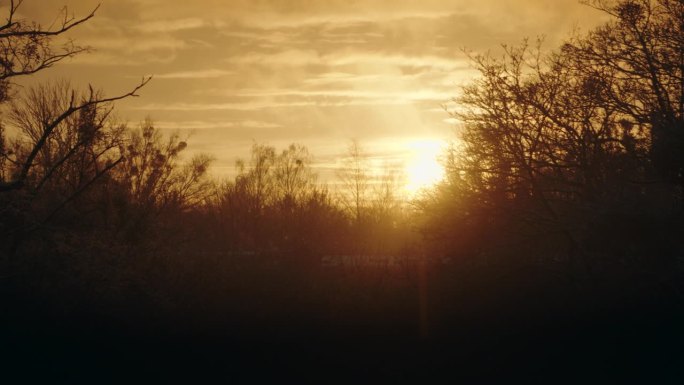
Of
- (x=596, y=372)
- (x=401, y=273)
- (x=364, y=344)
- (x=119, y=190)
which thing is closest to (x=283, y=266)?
(x=401, y=273)

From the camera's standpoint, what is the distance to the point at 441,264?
29.4 m

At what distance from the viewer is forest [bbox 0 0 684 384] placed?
1973cm

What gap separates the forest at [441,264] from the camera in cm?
1973

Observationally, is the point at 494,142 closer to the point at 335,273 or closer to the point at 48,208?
the point at 335,273

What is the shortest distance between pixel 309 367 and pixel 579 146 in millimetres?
13094

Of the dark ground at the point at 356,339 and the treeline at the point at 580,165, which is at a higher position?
the treeline at the point at 580,165

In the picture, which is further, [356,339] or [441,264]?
[441,264]

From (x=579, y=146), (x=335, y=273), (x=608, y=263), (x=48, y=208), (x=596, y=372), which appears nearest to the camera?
(x=596, y=372)

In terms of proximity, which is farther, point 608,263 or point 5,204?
point 608,263

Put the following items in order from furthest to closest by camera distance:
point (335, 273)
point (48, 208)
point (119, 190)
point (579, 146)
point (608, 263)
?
point (335, 273) → point (579, 146) → point (119, 190) → point (608, 263) → point (48, 208)

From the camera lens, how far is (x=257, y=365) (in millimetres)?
19781

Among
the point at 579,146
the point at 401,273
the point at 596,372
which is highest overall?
the point at 579,146

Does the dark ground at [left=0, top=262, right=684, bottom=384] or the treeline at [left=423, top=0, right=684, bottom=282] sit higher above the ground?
the treeline at [left=423, top=0, right=684, bottom=282]

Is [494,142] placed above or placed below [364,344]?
above
